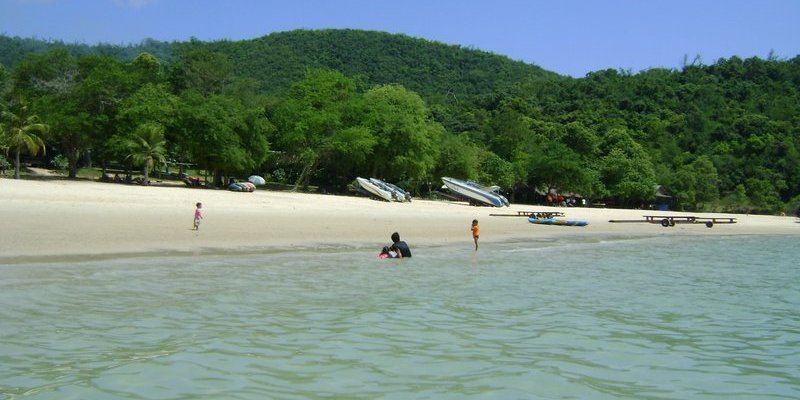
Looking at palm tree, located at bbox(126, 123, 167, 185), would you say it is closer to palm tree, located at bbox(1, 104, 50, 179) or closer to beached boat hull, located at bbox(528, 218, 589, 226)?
palm tree, located at bbox(1, 104, 50, 179)

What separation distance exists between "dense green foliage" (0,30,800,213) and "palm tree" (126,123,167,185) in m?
0.09

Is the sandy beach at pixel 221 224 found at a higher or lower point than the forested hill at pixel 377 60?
lower

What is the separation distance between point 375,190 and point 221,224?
20157mm

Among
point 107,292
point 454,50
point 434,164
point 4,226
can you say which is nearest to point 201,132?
point 434,164

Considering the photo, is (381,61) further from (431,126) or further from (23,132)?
(23,132)

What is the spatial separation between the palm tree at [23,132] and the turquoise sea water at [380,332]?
2710cm

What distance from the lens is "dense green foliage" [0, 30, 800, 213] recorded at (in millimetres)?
42406

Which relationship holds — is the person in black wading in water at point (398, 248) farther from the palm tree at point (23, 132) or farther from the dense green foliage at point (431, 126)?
the palm tree at point (23, 132)

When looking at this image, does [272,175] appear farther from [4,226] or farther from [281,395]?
[281,395]

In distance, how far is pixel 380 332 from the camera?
9.96 m

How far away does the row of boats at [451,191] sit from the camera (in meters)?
43.3

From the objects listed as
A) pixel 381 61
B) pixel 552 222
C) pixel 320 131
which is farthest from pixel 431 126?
pixel 381 61

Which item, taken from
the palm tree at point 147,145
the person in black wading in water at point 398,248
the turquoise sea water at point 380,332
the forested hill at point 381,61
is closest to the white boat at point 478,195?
the palm tree at point 147,145

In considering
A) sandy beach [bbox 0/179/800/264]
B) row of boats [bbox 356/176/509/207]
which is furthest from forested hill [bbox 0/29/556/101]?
sandy beach [bbox 0/179/800/264]
